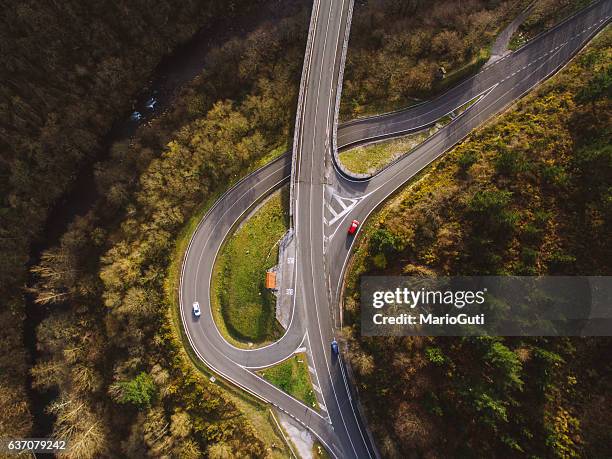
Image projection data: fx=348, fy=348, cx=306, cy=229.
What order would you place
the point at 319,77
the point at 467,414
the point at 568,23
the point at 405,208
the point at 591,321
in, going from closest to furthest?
the point at 591,321 → the point at 467,414 → the point at 405,208 → the point at 568,23 → the point at 319,77

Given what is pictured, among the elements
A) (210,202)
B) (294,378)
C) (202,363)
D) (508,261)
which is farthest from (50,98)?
(508,261)

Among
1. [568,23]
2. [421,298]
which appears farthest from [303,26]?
[421,298]

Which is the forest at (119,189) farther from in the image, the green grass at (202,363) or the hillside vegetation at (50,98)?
the green grass at (202,363)

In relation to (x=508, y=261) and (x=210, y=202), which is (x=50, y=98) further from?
(x=508, y=261)

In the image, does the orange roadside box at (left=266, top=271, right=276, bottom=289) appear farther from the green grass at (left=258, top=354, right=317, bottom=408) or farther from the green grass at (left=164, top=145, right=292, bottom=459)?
the green grass at (left=164, top=145, right=292, bottom=459)

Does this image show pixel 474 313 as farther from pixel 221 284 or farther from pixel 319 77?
pixel 319 77
